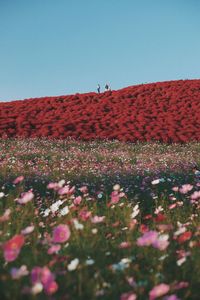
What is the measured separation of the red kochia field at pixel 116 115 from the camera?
2206cm

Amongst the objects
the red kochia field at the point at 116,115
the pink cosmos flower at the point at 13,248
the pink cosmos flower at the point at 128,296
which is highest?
the pink cosmos flower at the point at 13,248

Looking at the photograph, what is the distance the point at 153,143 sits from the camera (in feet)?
67.5

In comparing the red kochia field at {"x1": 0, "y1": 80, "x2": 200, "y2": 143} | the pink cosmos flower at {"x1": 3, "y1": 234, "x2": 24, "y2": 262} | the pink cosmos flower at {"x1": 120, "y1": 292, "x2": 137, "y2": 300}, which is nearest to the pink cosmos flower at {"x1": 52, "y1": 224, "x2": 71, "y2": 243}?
the pink cosmos flower at {"x1": 3, "y1": 234, "x2": 24, "y2": 262}

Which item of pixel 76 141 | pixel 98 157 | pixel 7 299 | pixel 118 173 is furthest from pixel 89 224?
pixel 76 141

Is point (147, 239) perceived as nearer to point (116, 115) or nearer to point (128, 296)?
point (128, 296)

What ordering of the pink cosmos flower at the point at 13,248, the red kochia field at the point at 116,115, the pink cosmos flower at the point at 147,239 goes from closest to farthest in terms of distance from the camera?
the pink cosmos flower at the point at 13,248
the pink cosmos flower at the point at 147,239
the red kochia field at the point at 116,115

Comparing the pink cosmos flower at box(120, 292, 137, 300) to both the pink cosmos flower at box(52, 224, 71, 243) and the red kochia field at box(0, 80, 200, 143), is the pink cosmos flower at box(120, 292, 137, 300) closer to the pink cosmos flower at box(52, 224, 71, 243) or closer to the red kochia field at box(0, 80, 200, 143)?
the pink cosmos flower at box(52, 224, 71, 243)

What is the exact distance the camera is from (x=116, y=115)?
82.3 feet

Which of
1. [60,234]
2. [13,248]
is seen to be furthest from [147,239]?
[13,248]

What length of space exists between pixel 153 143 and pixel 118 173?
34.2 ft

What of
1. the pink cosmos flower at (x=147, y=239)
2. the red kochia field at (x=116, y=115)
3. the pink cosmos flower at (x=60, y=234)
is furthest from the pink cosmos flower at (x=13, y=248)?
the red kochia field at (x=116, y=115)

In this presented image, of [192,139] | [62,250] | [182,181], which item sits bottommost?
[192,139]

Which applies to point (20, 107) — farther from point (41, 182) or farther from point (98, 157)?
point (41, 182)

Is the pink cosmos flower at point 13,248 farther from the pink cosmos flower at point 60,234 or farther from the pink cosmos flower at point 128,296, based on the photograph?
the pink cosmos flower at point 128,296
